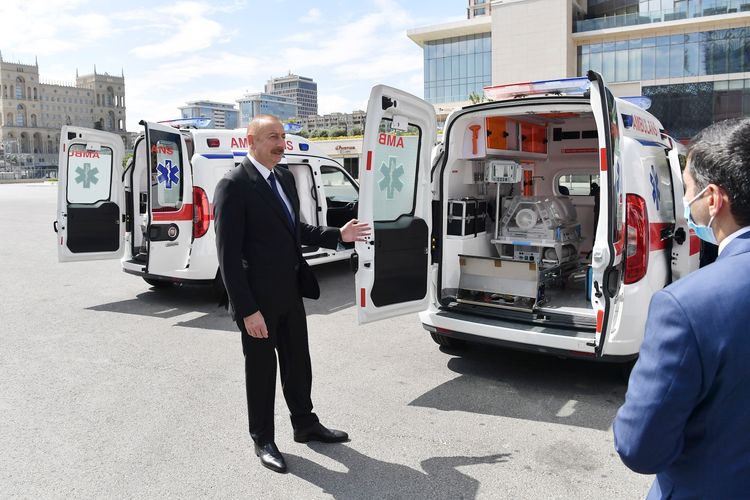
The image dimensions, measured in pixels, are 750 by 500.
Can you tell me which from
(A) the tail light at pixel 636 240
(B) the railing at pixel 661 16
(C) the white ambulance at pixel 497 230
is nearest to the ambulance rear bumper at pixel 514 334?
(C) the white ambulance at pixel 497 230

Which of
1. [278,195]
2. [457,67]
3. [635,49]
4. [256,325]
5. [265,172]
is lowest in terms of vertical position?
[256,325]

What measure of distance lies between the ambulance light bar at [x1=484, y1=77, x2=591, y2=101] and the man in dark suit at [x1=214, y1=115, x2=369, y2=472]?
69.3 inches

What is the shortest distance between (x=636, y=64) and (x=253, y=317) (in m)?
55.0

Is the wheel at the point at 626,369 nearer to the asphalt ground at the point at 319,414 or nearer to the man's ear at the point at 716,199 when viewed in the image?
the asphalt ground at the point at 319,414

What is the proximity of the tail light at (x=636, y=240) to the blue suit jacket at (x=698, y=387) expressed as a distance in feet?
9.84

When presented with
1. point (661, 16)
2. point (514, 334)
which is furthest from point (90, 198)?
point (661, 16)

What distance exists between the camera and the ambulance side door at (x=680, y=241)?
15.7 feet

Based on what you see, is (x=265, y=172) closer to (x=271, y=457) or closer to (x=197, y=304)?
(x=271, y=457)

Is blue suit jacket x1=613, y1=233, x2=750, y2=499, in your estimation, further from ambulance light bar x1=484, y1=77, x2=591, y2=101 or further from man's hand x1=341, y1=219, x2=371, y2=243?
ambulance light bar x1=484, y1=77, x2=591, y2=101

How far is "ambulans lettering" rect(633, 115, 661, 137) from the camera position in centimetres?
462

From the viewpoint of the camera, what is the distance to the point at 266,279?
3.55 meters

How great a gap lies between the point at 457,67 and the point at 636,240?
6137 centimetres

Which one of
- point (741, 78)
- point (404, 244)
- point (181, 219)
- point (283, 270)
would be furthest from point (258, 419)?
point (741, 78)

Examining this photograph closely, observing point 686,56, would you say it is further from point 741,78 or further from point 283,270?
point 283,270
